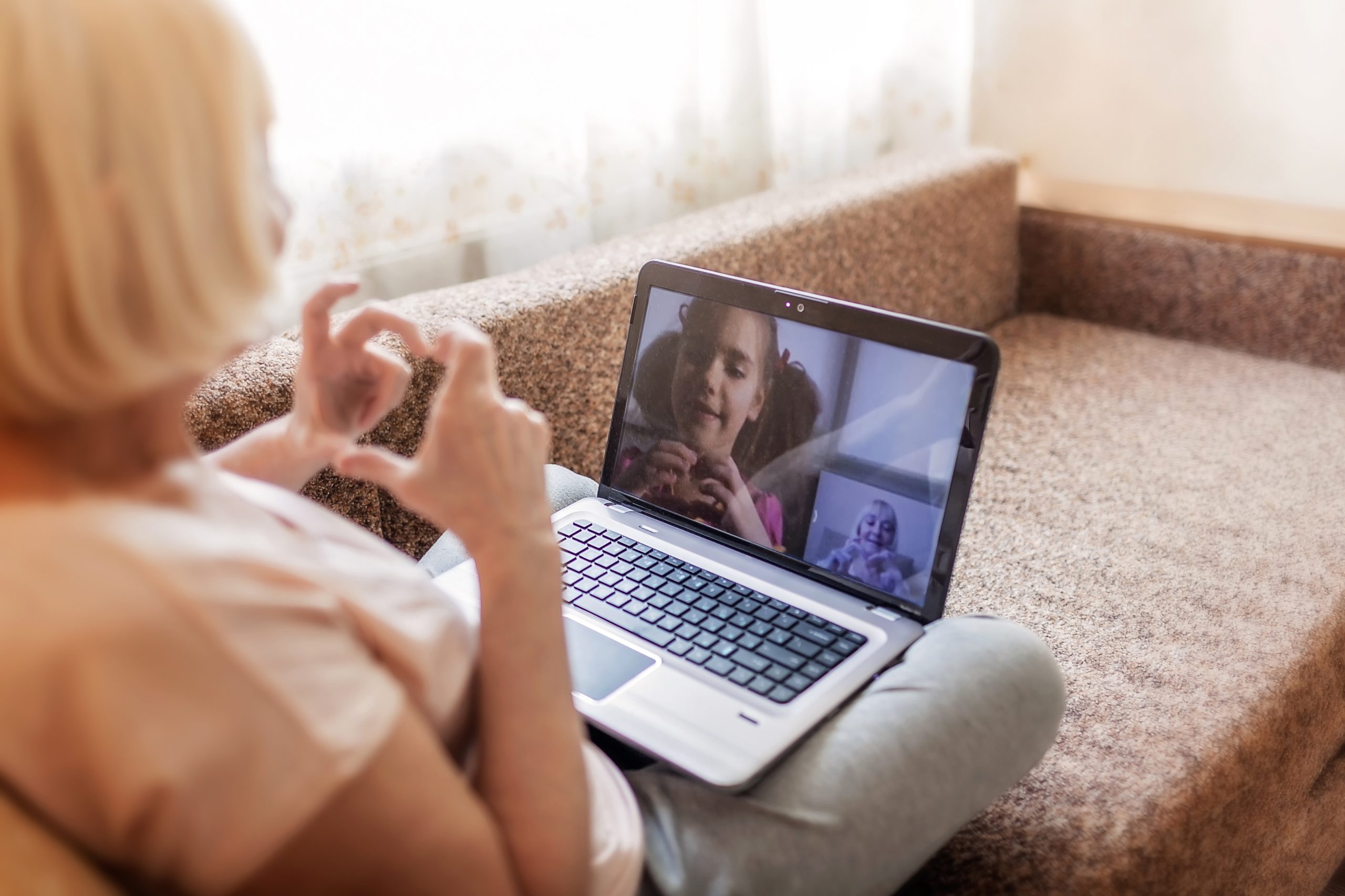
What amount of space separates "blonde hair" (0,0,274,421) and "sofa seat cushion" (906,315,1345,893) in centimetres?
66

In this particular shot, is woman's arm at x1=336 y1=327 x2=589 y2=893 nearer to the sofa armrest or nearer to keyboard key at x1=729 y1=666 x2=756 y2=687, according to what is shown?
keyboard key at x1=729 y1=666 x2=756 y2=687

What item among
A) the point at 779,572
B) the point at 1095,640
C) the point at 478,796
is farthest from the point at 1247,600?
the point at 478,796

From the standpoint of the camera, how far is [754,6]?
5.57 ft

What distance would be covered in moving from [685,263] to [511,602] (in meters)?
0.79

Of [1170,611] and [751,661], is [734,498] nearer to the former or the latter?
[751,661]

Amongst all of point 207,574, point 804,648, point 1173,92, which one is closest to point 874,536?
point 804,648

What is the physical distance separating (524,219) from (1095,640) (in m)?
0.90

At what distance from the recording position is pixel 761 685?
31.6 inches

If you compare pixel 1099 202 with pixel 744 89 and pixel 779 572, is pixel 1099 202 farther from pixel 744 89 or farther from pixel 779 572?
pixel 779 572

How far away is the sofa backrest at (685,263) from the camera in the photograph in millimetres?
1058

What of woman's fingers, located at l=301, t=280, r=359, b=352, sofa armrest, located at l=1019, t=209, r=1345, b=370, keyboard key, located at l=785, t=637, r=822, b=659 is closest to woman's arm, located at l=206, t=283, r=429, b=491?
woman's fingers, located at l=301, t=280, r=359, b=352

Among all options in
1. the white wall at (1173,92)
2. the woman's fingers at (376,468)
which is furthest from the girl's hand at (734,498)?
the white wall at (1173,92)

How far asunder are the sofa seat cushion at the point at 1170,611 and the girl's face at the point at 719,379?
33 cm

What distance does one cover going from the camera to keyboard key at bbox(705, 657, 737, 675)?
0.82m
